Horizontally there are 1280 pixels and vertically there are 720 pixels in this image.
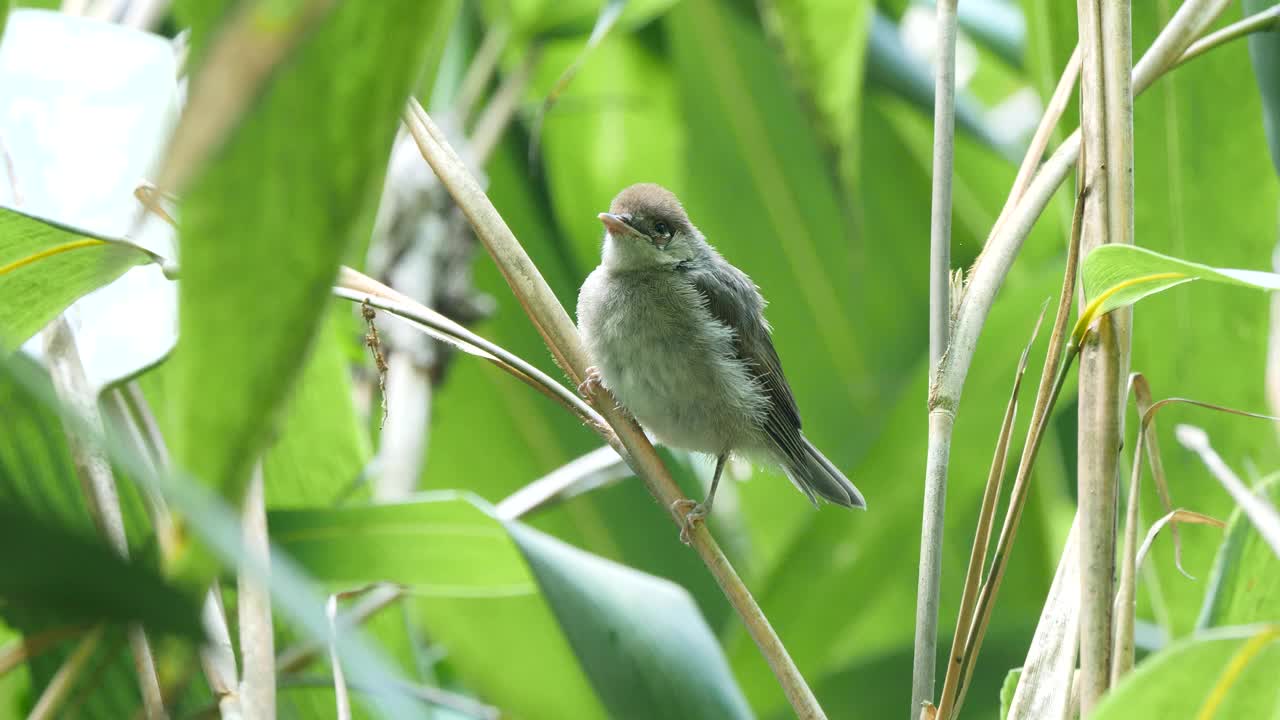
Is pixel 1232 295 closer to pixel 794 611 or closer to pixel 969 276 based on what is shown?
pixel 969 276

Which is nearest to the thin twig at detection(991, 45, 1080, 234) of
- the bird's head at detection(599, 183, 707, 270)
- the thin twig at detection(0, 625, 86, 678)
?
the thin twig at detection(0, 625, 86, 678)

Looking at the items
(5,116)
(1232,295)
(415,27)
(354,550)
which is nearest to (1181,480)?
(1232,295)

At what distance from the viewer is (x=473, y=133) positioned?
3037mm

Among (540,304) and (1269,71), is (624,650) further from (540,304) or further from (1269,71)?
(1269,71)

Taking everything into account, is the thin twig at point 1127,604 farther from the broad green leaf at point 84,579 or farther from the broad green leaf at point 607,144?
the broad green leaf at point 607,144

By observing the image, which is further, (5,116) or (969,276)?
(5,116)

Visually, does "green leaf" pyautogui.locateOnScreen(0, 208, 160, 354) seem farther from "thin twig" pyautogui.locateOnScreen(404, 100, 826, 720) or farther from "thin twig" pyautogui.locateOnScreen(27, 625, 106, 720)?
"thin twig" pyautogui.locateOnScreen(27, 625, 106, 720)

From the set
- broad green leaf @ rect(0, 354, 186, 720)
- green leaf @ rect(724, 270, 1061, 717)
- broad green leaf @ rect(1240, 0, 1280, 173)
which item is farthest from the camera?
green leaf @ rect(724, 270, 1061, 717)

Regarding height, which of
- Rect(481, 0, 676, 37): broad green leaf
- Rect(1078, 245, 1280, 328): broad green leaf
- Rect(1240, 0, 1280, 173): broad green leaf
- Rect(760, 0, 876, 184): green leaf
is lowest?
Rect(1078, 245, 1280, 328): broad green leaf

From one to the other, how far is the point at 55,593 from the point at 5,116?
4.52 feet

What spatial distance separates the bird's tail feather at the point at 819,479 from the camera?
254 centimetres

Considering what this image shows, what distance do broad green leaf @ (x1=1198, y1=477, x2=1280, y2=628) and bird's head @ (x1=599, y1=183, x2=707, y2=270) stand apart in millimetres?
1624

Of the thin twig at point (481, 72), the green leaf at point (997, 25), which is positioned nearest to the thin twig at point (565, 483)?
the thin twig at point (481, 72)

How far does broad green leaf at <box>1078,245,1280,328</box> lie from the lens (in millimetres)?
996
